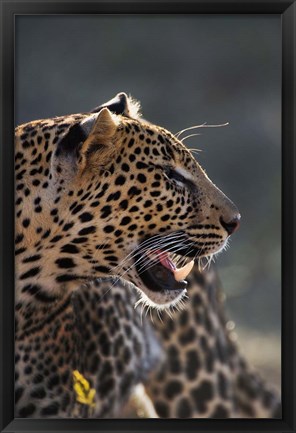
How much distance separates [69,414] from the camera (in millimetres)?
7004

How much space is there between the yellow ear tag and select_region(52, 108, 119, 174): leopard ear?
40.7 inches

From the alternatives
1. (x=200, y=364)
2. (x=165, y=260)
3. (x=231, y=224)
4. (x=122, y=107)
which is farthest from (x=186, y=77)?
(x=200, y=364)

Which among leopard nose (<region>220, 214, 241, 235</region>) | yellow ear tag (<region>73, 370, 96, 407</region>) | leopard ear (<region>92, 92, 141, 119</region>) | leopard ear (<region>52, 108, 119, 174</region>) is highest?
leopard ear (<region>92, 92, 141, 119</region>)

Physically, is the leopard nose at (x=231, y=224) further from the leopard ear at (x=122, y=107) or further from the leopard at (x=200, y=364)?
the leopard at (x=200, y=364)

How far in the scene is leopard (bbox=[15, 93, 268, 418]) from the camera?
671 centimetres

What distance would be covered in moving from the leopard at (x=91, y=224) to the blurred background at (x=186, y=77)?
8.4 inches

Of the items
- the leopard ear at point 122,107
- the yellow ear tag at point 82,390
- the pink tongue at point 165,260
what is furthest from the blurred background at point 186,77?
the yellow ear tag at point 82,390

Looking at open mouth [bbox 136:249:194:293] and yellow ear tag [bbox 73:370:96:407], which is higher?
open mouth [bbox 136:249:194:293]

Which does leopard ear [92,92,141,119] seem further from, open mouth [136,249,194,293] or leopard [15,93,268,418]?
open mouth [136,249,194,293]

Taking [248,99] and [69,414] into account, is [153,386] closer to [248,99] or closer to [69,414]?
[69,414]

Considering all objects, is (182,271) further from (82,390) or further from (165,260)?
(82,390)

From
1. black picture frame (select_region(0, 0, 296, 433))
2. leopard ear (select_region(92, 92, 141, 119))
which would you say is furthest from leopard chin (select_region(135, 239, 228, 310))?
leopard ear (select_region(92, 92, 141, 119))
